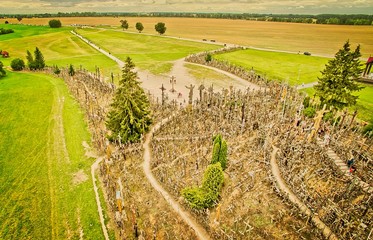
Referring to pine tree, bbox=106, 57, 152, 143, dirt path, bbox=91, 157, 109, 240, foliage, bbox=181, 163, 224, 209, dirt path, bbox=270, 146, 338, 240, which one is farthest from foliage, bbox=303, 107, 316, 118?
dirt path, bbox=91, 157, 109, 240

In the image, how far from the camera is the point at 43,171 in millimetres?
24156

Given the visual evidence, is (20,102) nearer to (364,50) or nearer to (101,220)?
(101,220)

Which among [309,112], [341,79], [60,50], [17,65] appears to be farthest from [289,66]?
[60,50]

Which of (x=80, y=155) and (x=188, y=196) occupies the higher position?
(x=188, y=196)

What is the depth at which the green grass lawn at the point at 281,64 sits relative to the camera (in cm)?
5228

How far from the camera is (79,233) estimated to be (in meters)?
17.5

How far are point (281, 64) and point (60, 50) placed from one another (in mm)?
73535

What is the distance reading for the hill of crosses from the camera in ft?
54.7

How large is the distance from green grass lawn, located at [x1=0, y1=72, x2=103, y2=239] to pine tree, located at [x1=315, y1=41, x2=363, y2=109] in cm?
2830

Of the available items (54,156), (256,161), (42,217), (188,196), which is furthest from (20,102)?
(256,161)

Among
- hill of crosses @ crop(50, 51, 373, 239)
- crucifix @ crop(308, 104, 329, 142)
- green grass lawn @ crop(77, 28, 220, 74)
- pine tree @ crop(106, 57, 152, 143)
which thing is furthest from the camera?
green grass lawn @ crop(77, 28, 220, 74)

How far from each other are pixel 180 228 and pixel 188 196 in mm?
2270

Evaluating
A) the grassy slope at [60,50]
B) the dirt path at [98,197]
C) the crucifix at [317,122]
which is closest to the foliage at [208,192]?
the dirt path at [98,197]

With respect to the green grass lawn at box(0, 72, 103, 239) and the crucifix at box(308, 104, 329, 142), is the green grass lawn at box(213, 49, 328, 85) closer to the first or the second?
the crucifix at box(308, 104, 329, 142)
